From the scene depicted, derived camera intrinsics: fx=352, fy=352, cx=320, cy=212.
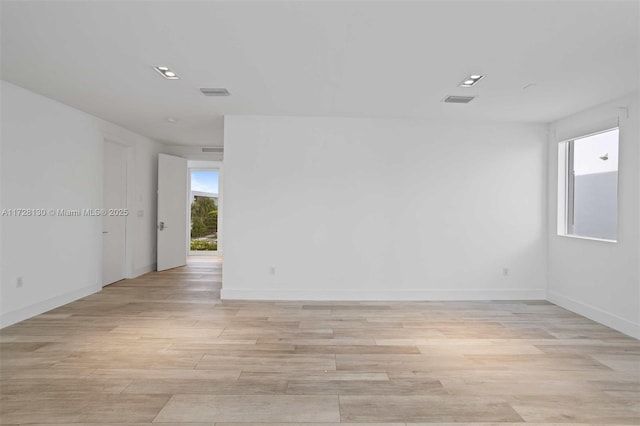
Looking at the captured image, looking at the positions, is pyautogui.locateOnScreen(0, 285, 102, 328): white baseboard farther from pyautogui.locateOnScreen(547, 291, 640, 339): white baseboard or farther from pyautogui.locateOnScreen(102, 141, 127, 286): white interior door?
pyautogui.locateOnScreen(547, 291, 640, 339): white baseboard

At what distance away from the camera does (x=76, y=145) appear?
184 inches

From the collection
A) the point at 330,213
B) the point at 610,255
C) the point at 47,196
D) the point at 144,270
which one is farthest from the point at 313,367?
the point at 144,270

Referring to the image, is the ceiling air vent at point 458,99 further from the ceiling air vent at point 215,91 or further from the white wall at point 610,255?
the ceiling air vent at point 215,91

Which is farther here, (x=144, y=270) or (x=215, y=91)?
(x=144, y=270)

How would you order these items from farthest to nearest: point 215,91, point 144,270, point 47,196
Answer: point 144,270 → point 47,196 → point 215,91

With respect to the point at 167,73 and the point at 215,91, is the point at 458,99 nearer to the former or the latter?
the point at 215,91

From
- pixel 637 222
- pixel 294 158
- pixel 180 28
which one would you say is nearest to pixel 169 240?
pixel 294 158

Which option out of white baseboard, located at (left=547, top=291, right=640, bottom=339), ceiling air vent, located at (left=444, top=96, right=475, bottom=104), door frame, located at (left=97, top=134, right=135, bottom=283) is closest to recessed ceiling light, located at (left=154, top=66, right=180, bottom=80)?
ceiling air vent, located at (left=444, top=96, right=475, bottom=104)

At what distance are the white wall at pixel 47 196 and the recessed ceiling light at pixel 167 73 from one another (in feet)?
5.83

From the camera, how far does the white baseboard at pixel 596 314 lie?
3613mm

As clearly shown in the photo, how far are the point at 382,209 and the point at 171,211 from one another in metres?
4.53

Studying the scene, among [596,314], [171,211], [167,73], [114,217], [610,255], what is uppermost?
[167,73]

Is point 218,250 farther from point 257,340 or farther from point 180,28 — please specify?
point 180,28

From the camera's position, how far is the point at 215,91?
149 inches
